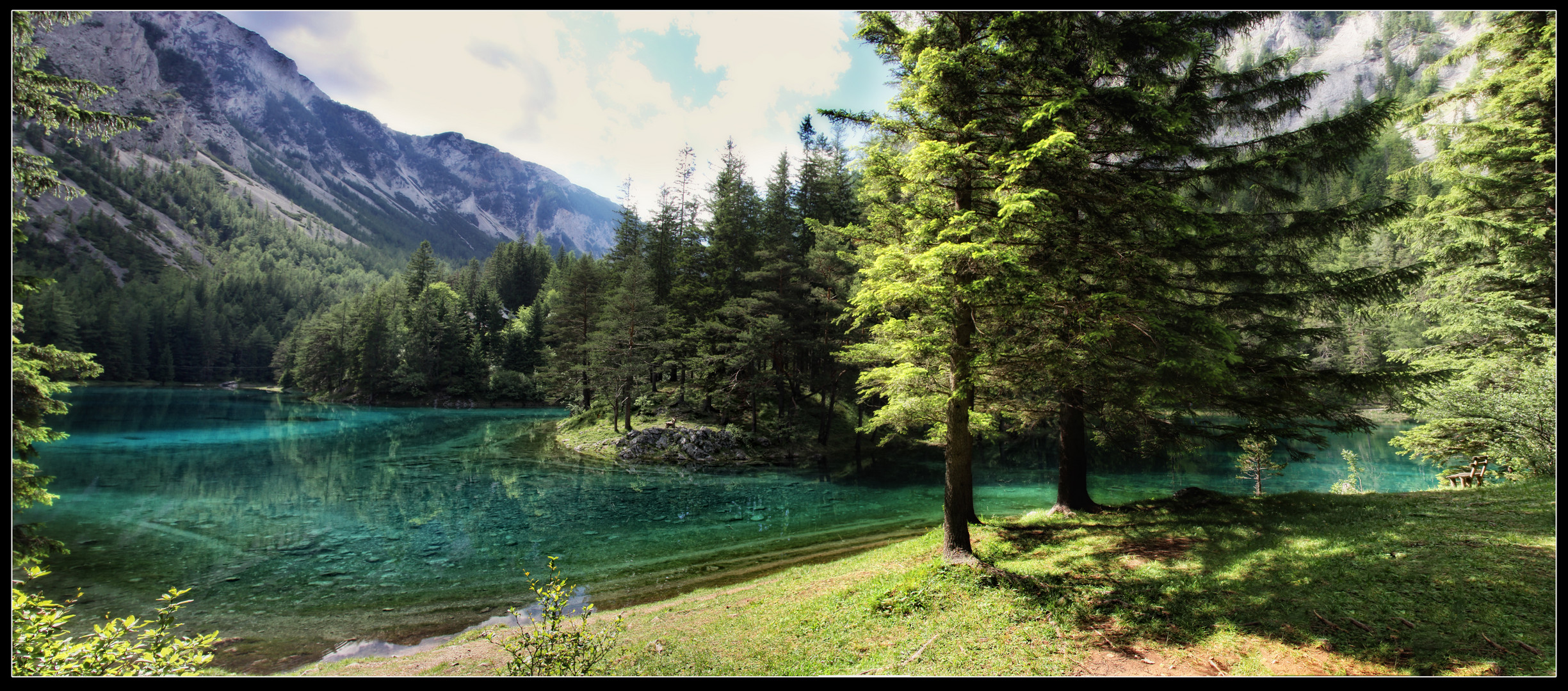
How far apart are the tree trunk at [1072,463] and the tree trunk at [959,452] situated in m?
3.92

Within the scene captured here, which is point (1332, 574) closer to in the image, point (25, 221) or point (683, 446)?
point (25, 221)

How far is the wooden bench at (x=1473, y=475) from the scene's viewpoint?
1305 centimetres

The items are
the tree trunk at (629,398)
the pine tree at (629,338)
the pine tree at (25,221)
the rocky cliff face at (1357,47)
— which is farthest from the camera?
the rocky cliff face at (1357,47)

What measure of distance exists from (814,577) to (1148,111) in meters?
9.91

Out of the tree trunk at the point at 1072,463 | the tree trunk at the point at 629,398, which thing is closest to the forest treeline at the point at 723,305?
the tree trunk at the point at 629,398

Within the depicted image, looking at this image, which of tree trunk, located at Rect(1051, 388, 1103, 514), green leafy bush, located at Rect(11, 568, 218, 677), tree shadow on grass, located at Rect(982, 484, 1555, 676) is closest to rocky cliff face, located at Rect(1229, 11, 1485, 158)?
tree trunk, located at Rect(1051, 388, 1103, 514)

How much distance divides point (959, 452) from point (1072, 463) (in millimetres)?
Answer: 4831

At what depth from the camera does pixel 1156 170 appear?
36.6ft

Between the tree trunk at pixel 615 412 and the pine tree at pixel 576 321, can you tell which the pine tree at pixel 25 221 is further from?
the pine tree at pixel 576 321

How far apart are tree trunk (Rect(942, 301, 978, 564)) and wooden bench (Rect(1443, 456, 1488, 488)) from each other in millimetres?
13380

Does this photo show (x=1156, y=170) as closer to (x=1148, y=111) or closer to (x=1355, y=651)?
(x=1148, y=111)

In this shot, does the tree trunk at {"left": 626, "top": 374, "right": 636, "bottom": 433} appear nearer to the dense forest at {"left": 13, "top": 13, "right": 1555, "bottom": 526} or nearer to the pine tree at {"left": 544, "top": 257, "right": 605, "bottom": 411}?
the pine tree at {"left": 544, "top": 257, "right": 605, "bottom": 411}

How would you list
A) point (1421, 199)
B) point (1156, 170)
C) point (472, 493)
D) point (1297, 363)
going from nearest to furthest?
point (1297, 363) < point (1156, 170) < point (1421, 199) < point (472, 493)

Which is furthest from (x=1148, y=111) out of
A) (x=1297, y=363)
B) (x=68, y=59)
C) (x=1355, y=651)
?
(x=68, y=59)
